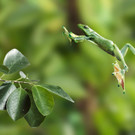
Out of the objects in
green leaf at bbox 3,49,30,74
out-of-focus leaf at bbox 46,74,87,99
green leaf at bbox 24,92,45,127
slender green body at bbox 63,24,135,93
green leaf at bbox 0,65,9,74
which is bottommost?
out-of-focus leaf at bbox 46,74,87,99

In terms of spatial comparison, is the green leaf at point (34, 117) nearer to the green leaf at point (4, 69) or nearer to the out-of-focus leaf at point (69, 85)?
the green leaf at point (4, 69)

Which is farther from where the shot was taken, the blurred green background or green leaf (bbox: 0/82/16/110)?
the blurred green background

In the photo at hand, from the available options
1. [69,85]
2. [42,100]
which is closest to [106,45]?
[42,100]

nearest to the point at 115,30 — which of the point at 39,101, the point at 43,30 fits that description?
the point at 43,30

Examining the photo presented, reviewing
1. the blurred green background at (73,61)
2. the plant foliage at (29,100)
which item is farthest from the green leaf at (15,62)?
the blurred green background at (73,61)

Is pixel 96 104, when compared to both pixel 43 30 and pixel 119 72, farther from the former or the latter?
pixel 119 72

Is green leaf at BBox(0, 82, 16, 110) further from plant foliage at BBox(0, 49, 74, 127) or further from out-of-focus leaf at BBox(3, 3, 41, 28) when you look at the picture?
out-of-focus leaf at BBox(3, 3, 41, 28)

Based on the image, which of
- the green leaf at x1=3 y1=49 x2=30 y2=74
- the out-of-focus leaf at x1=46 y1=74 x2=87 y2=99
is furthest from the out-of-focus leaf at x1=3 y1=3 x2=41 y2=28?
the green leaf at x1=3 y1=49 x2=30 y2=74
